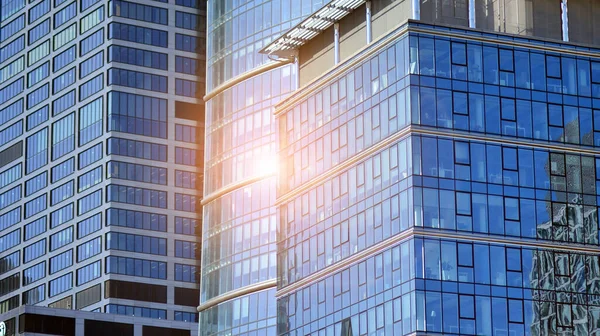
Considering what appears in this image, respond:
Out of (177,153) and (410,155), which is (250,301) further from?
(177,153)

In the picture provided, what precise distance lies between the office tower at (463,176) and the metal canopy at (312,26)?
7.07ft

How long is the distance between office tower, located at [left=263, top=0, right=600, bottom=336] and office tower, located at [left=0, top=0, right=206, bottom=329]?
6484cm

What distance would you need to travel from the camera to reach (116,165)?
174m

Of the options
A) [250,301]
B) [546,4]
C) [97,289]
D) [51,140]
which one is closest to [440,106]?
[546,4]

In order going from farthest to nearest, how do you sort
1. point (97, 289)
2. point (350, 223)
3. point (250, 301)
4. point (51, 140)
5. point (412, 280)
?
point (51, 140)
point (97, 289)
point (250, 301)
point (350, 223)
point (412, 280)

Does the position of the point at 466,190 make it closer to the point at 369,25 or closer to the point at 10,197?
the point at 369,25

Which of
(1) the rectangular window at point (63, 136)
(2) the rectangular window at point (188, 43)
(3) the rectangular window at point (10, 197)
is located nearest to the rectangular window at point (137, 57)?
(2) the rectangular window at point (188, 43)

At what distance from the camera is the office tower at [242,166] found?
13250 centimetres

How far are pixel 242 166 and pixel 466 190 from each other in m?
39.5

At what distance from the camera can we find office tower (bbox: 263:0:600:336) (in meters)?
98.6

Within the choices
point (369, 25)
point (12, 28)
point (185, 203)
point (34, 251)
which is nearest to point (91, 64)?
point (185, 203)

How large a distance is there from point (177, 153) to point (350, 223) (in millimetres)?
74185

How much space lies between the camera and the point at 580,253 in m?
102

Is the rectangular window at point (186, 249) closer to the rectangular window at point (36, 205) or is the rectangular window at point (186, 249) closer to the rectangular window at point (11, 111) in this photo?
the rectangular window at point (36, 205)
